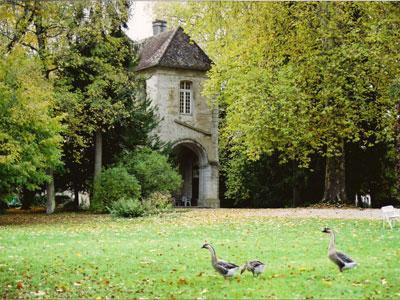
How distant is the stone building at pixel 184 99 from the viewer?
108ft

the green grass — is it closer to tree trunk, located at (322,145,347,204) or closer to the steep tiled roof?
tree trunk, located at (322,145,347,204)

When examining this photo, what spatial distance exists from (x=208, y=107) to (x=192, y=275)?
25.4 meters

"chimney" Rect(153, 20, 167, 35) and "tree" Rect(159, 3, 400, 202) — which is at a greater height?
"chimney" Rect(153, 20, 167, 35)

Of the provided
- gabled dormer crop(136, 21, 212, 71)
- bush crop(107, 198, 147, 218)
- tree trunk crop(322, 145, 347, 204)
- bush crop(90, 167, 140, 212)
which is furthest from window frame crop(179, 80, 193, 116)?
bush crop(107, 198, 147, 218)

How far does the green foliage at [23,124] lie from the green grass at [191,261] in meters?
2.95

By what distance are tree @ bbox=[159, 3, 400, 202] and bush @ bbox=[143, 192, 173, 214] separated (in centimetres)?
432

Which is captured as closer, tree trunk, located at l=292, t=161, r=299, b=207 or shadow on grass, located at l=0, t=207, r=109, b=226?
shadow on grass, located at l=0, t=207, r=109, b=226

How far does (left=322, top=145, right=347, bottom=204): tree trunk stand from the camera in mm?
26609

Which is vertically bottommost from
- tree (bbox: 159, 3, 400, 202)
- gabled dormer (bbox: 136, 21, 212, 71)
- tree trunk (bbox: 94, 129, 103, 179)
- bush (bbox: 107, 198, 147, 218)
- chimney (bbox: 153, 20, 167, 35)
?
bush (bbox: 107, 198, 147, 218)

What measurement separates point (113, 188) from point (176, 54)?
1037 cm

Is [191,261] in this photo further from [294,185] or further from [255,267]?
[294,185]

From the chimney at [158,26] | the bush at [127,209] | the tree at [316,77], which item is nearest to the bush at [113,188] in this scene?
the bush at [127,209]

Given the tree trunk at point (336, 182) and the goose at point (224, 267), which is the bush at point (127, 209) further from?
the goose at point (224, 267)

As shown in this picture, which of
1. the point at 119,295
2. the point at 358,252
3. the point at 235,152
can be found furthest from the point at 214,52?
the point at 119,295
